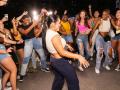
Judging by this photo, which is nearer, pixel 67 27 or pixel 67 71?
pixel 67 71

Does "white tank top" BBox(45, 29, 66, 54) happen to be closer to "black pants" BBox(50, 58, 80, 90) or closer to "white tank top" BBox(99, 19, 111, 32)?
"black pants" BBox(50, 58, 80, 90)

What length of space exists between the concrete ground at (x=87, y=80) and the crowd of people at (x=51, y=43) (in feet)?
0.88

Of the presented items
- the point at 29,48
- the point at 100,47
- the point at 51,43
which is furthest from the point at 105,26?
the point at 51,43

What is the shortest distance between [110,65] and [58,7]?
9.54 metres

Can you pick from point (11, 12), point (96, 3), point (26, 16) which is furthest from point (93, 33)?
point (96, 3)

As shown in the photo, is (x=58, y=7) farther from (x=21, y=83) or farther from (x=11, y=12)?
(x=21, y=83)

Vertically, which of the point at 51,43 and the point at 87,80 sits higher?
the point at 51,43

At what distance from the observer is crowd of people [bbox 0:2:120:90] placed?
4.84 meters

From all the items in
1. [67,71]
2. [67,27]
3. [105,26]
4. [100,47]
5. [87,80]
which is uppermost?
[105,26]

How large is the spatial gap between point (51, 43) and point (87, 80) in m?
2.67

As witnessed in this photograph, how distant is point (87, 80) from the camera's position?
707 centimetres

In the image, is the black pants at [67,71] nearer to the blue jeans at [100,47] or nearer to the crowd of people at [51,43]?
the crowd of people at [51,43]

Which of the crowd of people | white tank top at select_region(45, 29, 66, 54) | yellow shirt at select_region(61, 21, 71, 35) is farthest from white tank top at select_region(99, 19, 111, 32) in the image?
white tank top at select_region(45, 29, 66, 54)

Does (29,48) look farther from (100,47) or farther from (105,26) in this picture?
(105,26)
